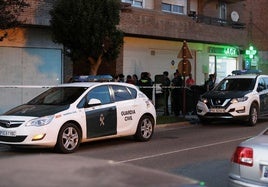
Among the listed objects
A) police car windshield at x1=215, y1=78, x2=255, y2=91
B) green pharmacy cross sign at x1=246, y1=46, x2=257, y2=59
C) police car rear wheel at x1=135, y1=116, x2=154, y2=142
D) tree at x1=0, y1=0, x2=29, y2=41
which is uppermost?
tree at x1=0, y1=0, x2=29, y2=41

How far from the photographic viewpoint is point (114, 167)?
271 centimetres

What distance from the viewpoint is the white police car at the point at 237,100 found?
16734mm

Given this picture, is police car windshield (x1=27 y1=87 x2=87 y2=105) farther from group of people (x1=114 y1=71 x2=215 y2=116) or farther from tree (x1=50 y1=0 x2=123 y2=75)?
group of people (x1=114 y1=71 x2=215 y2=116)

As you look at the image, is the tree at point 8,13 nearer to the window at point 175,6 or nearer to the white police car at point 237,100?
the white police car at point 237,100

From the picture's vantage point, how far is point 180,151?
10953 mm

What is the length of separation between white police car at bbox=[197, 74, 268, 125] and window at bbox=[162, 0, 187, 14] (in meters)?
10.2

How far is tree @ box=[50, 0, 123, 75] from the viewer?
16109 mm

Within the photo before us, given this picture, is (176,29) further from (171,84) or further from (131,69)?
(171,84)

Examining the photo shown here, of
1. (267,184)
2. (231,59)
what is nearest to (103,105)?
(267,184)

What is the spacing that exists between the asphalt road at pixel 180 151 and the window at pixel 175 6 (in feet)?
42.4

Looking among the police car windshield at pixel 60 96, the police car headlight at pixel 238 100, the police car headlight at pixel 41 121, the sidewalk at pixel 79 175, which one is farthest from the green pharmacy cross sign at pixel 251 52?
the sidewalk at pixel 79 175

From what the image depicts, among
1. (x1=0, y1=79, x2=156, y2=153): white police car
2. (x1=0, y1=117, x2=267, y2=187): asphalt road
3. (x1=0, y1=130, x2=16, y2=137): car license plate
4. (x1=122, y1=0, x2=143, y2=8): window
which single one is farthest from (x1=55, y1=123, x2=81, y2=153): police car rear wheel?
(x1=122, y1=0, x2=143, y2=8): window

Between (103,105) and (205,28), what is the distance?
17468 millimetres

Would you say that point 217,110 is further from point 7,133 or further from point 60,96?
point 7,133
